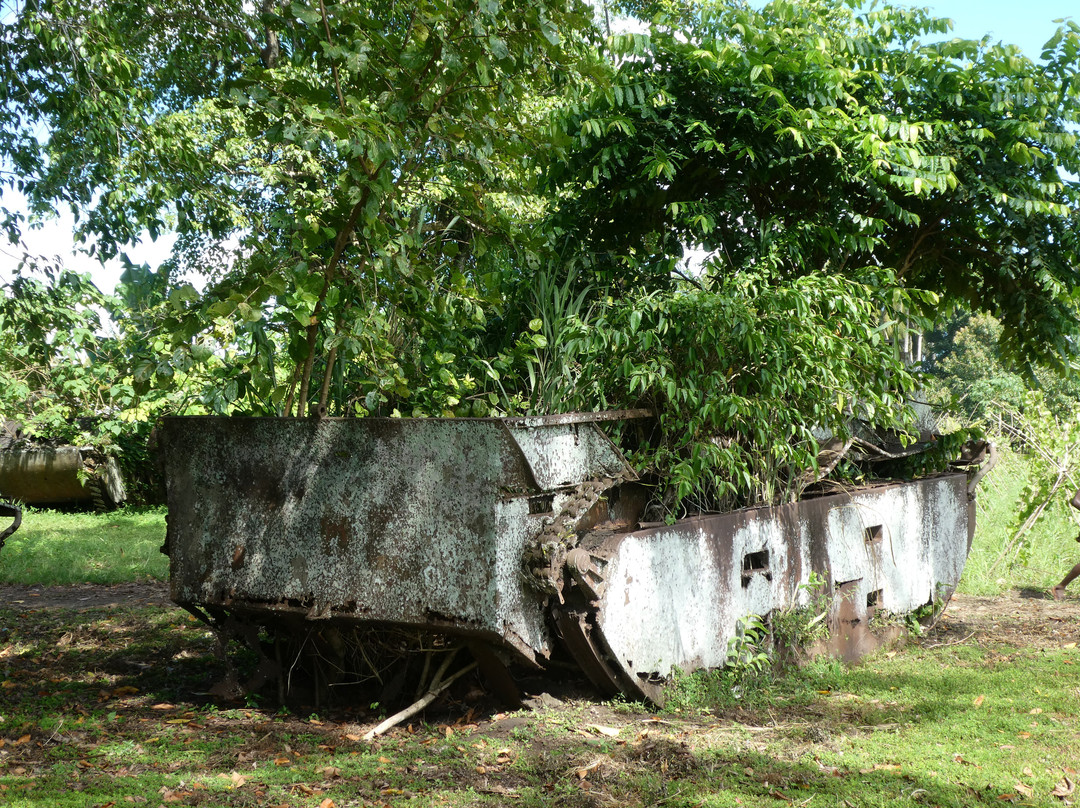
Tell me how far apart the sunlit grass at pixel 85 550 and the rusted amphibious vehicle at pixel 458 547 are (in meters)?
4.20

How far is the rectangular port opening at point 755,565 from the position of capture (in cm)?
454

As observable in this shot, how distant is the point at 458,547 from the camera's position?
356cm

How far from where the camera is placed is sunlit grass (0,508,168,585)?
316 inches

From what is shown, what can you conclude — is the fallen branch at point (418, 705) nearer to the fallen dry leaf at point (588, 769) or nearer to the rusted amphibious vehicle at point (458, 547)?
the rusted amphibious vehicle at point (458, 547)

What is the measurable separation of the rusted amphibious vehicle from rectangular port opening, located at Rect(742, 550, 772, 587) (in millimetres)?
14

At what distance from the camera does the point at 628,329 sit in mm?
4527

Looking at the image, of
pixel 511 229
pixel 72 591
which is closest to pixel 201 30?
pixel 72 591

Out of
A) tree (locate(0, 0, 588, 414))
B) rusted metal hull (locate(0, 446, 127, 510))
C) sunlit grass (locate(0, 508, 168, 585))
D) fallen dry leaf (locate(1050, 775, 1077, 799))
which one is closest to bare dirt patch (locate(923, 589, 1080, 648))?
fallen dry leaf (locate(1050, 775, 1077, 799))

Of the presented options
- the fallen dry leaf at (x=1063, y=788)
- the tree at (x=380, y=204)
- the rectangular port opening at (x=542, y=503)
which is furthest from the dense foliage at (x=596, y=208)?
the fallen dry leaf at (x=1063, y=788)

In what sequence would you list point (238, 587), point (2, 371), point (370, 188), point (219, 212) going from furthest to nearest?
point (2, 371), point (219, 212), point (238, 587), point (370, 188)

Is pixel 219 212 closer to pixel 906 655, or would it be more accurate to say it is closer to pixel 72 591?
pixel 72 591

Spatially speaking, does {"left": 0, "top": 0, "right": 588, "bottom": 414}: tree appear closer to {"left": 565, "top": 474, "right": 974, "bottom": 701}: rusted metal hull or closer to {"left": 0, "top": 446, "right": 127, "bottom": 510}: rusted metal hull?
{"left": 565, "top": 474, "right": 974, "bottom": 701}: rusted metal hull

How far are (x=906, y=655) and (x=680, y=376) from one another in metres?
2.28

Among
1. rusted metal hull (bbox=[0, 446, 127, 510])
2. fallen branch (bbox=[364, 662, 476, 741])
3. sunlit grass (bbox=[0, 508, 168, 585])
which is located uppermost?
rusted metal hull (bbox=[0, 446, 127, 510])
